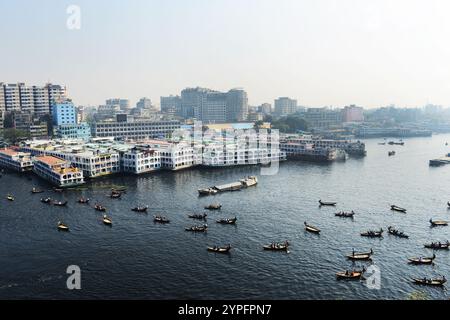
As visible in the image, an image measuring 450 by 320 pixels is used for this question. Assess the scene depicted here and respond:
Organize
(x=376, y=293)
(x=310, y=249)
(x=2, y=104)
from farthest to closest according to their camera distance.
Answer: (x=2, y=104)
(x=310, y=249)
(x=376, y=293)

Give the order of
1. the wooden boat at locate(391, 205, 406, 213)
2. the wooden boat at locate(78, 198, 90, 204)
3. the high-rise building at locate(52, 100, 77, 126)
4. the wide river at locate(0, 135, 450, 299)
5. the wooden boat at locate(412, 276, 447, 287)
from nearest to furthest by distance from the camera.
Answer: the wide river at locate(0, 135, 450, 299) < the wooden boat at locate(412, 276, 447, 287) < the wooden boat at locate(391, 205, 406, 213) < the wooden boat at locate(78, 198, 90, 204) < the high-rise building at locate(52, 100, 77, 126)

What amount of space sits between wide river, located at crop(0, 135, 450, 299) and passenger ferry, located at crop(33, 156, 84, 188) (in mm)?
2201

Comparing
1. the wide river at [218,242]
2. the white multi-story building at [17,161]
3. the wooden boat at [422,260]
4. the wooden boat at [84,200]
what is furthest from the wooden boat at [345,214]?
the white multi-story building at [17,161]

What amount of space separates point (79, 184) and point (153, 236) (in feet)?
97.1

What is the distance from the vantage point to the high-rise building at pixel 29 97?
130500 mm

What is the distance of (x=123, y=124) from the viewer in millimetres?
120438

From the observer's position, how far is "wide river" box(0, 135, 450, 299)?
95.9ft

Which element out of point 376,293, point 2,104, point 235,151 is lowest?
point 376,293

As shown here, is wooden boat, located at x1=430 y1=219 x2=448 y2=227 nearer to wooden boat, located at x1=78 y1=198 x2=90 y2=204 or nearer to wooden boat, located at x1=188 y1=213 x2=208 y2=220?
wooden boat, located at x1=188 y1=213 x2=208 y2=220

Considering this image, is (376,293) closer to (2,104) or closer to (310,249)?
(310,249)

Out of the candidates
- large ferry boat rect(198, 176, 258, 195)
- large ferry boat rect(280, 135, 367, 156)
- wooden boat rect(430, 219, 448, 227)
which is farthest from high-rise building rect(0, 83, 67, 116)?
wooden boat rect(430, 219, 448, 227)

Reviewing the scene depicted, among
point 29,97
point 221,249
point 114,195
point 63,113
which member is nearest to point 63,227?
point 114,195

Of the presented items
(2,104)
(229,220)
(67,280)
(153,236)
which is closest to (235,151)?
(229,220)

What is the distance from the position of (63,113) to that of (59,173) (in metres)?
62.9
